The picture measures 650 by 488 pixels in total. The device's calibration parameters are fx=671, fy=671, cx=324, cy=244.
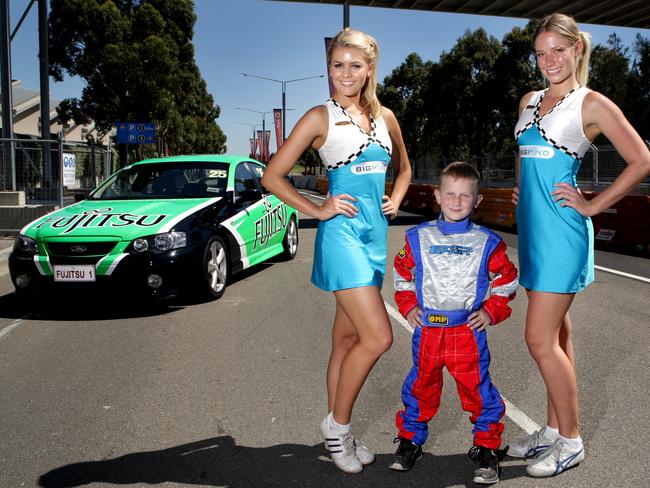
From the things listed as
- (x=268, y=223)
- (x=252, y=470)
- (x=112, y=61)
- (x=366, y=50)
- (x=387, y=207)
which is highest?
(x=112, y=61)

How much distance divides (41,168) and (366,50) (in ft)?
44.4

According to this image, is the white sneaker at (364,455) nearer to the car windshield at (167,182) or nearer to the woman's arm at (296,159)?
the woman's arm at (296,159)

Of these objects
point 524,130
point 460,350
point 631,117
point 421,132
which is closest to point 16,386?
point 460,350

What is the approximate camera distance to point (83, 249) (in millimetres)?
6363

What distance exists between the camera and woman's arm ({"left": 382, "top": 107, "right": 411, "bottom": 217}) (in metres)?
3.07

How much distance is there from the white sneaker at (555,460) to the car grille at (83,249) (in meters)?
4.56

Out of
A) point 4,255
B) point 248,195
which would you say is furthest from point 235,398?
point 4,255

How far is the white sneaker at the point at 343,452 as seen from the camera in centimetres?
309

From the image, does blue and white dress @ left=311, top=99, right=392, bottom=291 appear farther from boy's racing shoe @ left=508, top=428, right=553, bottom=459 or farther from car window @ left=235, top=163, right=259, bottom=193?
car window @ left=235, top=163, right=259, bottom=193

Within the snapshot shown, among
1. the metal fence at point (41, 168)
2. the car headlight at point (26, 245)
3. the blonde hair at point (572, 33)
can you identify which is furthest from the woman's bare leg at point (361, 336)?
the metal fence at point (41, 168)

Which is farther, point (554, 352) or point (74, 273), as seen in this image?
point (74, 273)

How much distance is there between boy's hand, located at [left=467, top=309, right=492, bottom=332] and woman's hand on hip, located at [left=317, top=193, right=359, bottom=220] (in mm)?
682

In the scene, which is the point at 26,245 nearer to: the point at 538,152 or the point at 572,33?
the point at 538,152

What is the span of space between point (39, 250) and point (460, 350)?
4925 millimetres
